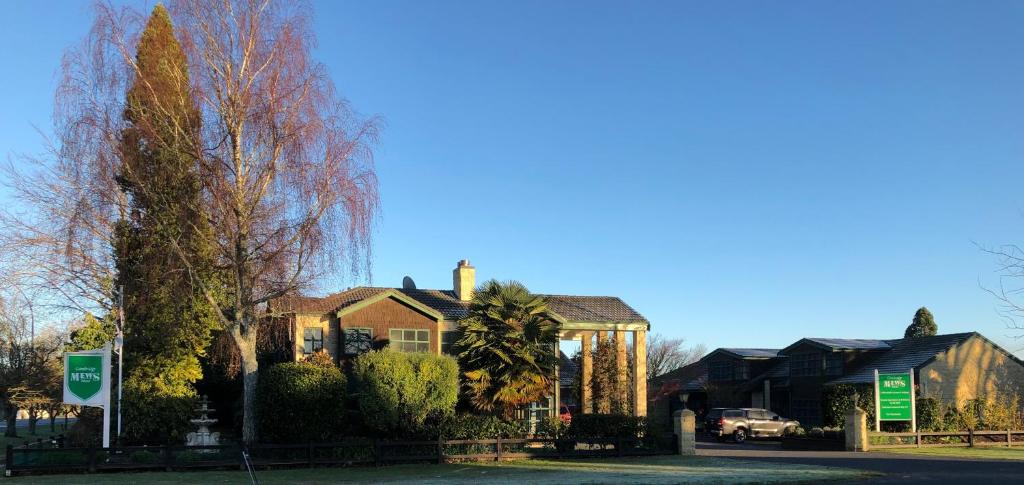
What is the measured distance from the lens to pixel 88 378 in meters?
22.0

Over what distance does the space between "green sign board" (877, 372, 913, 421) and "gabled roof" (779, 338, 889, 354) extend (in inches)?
410

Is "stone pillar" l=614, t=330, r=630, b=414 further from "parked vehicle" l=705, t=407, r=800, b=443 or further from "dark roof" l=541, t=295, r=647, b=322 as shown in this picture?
"parked vehicle" l=705, t=407, r=800, b=443

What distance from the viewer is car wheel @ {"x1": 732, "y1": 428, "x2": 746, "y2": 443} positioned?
122ft

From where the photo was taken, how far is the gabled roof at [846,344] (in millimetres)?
41406

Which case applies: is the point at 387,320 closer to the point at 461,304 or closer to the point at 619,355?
the point at 461,304

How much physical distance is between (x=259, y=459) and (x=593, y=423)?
9.92 meters

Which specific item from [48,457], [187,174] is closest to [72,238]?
[187,174]

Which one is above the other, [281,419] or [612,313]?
[612,313]

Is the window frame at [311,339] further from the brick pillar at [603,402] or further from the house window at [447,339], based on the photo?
the brick pillar at [603,402]

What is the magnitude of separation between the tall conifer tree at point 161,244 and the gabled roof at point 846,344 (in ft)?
96.0

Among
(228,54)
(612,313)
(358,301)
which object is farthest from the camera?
(612,313)

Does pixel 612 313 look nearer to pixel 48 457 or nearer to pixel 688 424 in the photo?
pixel 688 424

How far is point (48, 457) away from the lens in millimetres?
21109

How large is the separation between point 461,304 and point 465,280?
4.17 ft
